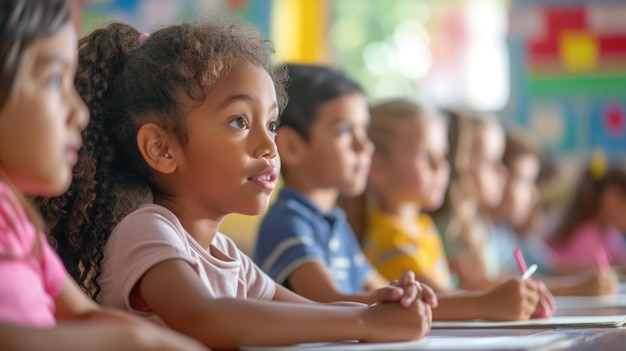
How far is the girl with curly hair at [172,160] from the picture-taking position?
1074 mm

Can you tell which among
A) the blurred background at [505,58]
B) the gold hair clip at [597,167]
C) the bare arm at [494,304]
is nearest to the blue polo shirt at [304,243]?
the bare arm at [494,304]

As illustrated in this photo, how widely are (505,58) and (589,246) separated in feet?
3.82

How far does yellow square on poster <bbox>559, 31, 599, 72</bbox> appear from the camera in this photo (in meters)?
4.49

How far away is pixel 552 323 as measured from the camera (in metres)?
1.28

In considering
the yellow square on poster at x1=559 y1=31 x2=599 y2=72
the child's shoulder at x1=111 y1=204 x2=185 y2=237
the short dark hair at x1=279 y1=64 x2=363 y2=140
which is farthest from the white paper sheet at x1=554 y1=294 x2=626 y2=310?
the yellow square on poster at x1=559 y1=31 x2=599 y2=72

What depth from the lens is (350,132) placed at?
6.41ft

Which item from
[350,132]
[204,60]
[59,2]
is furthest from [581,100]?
[59,2]

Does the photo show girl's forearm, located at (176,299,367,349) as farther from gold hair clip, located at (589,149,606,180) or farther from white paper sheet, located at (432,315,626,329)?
gold hair clip, located at (589,149,606,180)

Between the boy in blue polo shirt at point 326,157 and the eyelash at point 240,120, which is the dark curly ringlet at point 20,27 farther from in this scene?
the boy in blue polo shirt at point 326,157

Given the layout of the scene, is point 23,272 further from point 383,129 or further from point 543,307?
point 383,129

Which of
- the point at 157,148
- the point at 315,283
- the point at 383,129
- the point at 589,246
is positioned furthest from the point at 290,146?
the point at 589,246

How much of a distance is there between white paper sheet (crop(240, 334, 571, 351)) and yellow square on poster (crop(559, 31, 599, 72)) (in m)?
3.64

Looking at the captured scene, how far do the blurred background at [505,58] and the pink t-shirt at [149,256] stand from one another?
10.7ft

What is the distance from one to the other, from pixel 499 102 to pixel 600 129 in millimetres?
481
